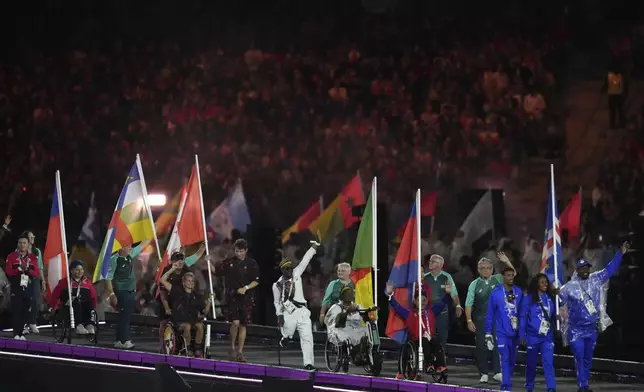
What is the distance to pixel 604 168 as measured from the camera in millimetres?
21844

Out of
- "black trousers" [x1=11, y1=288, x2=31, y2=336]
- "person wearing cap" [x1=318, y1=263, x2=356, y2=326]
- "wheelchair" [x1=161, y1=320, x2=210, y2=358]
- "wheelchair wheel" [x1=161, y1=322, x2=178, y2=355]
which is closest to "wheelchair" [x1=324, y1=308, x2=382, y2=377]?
A: "person wearing cap" [x1=318, y1=263, x2=356, y2=326]

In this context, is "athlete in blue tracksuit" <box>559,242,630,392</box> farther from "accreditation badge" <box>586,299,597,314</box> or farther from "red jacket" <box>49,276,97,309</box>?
"red jacket" <box>49,276,97,309</box>

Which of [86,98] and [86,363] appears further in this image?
[86,98]

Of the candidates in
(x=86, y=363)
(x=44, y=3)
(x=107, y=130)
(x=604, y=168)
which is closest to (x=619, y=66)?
(x=604, y=168)

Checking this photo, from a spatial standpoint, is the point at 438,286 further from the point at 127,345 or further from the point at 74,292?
the point at 74,292

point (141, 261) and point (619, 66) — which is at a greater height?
point (619, 66)

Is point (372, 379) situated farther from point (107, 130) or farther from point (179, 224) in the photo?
point (107, 130)

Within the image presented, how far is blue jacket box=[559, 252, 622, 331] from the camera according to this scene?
15.1m

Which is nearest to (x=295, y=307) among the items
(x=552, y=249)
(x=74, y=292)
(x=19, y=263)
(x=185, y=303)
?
(x=185, y=303)

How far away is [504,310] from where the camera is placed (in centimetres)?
1483

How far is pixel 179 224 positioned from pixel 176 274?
80.7 inches

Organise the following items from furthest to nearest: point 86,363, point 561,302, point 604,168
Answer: point 604,168
point 86,363
point 561,302

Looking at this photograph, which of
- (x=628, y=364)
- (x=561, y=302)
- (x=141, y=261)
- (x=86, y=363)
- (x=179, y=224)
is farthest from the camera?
(x=141, y=261)

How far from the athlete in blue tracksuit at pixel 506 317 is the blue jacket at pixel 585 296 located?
696 mm
